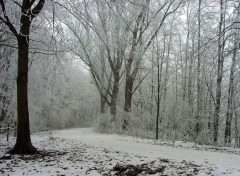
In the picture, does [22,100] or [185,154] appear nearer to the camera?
[22,100]

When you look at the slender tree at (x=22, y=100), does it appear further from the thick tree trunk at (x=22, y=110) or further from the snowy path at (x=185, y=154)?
the snowy path at (x=185, y=154)

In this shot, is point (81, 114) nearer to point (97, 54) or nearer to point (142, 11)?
point (97, 54)

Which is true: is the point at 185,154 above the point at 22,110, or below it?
below

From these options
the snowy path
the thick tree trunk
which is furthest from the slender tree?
the snowy path

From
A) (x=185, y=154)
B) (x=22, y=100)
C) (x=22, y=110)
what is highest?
(x=22, y=100)

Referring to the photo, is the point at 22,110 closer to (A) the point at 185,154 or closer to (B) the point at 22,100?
(B) the point at 22,100

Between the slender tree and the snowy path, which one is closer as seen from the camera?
the snowy path

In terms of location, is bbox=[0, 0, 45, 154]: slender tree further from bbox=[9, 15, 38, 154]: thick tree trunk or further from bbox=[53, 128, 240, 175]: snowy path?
bbox=[53, 128, 240, 175]: snowy path

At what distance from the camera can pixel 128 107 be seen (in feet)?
70.2

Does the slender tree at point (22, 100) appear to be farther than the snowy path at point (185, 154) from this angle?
Yes

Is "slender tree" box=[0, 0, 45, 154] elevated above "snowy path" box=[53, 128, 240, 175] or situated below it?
above

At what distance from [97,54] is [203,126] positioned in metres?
13.7

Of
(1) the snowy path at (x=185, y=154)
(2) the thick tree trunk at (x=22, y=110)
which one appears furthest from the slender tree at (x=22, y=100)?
(1) the snowy path at (x=185, y=154)

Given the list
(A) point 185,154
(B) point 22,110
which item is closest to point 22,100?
(B) point 22,110
